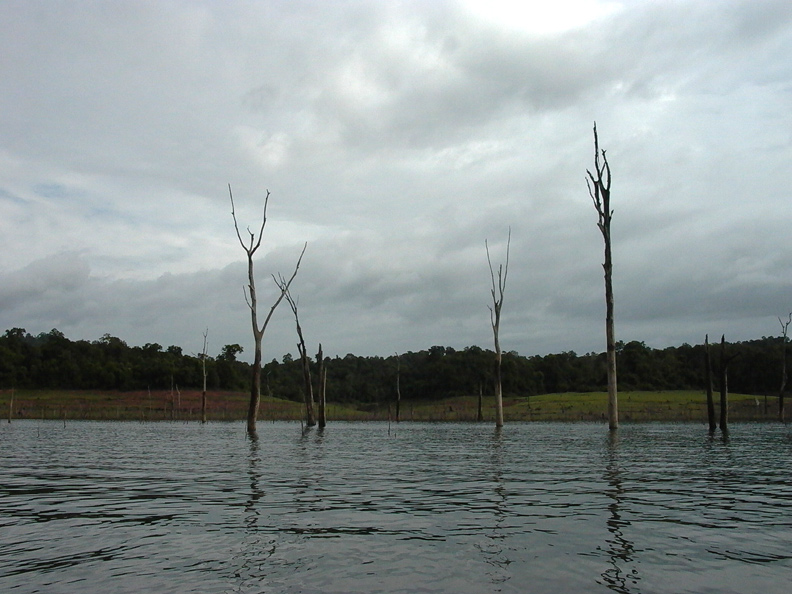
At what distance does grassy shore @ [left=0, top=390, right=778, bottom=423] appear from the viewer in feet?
259

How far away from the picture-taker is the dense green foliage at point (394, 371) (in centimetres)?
12519

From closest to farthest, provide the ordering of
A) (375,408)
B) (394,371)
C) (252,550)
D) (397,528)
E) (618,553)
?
1. (618,553)
2. (252,550)
3. (397,528)
4. (375,408)
5. (394,371)

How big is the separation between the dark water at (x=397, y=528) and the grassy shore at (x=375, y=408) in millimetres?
47534

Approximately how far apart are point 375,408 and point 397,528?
99137 millimetres

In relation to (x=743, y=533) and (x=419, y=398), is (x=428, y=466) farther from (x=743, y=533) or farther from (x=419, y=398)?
(x=419, y=398)

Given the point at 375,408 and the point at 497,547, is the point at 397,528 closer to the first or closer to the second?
the point at 497,547

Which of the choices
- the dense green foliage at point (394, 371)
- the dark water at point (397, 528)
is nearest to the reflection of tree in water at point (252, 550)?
the dark water at point (397, 528)

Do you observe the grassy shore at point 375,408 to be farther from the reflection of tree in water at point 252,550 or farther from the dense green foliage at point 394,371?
the reflection of tree in water at point 252,550

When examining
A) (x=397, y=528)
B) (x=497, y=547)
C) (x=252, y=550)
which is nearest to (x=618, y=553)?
(x=497, y=547)

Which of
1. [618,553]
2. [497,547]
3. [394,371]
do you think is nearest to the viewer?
[618,553]

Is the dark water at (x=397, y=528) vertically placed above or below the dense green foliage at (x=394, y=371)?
below

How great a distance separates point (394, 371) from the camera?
142 m

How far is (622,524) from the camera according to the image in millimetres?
11906

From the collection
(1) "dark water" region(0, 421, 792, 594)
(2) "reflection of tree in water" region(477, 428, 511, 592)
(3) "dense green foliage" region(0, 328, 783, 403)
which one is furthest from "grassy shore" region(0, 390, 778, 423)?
(2) "reflection of tree in water" region(477, 428, 511, 592)
